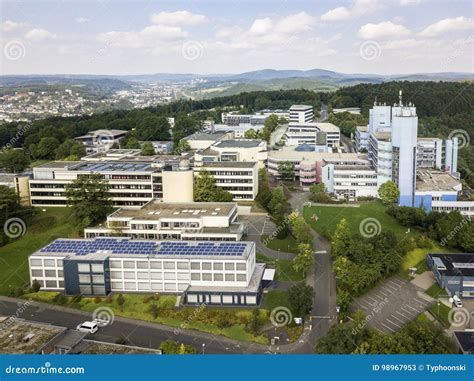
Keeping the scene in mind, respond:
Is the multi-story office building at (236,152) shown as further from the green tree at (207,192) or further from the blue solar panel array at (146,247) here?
the blue solar panel array at (146,247)

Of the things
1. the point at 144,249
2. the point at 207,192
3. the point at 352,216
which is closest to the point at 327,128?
the point at 352,216

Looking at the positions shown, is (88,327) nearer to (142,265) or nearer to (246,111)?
(142,265)

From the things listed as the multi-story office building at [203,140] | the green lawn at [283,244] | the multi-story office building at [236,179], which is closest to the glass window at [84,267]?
the green lawn at [283,244]

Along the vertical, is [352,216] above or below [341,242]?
below

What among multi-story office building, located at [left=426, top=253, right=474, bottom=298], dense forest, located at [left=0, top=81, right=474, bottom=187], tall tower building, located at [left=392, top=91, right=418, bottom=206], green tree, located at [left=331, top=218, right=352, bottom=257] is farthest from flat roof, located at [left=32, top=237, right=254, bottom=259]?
dense forest, located at [left=0, top=81, right=474, bottom=187]

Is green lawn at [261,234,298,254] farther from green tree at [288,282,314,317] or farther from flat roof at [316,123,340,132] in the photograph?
flat roof at [316,123,340,132]
